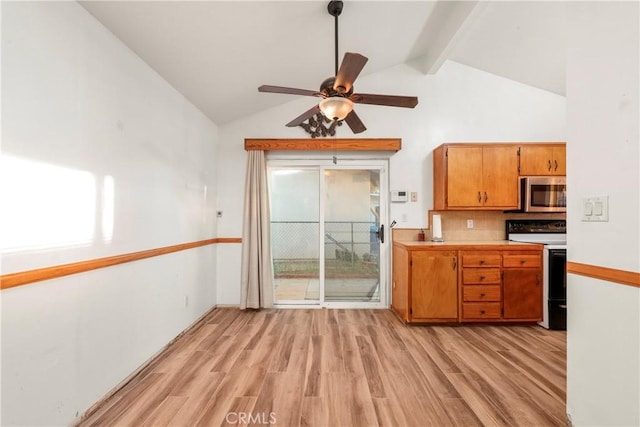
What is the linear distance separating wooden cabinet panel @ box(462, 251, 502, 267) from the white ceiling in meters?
2.35

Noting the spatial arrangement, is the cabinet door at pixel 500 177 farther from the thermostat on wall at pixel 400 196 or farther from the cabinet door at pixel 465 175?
the thermostat on wall at pixel 400 196

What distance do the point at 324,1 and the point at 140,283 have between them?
2676 mm

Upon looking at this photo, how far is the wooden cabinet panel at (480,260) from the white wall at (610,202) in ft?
5.19

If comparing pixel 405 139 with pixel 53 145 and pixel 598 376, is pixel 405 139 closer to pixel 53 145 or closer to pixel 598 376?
pixel 598 376

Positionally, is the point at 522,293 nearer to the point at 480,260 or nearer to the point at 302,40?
the point at 480,260

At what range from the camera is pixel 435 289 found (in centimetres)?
308

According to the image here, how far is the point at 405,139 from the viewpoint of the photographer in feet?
12.2

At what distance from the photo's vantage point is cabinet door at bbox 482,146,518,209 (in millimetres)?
3303

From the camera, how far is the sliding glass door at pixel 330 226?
3803mm

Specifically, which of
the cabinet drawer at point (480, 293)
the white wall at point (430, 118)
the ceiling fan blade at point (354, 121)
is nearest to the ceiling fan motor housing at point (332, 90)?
the ceiling fan blade at point (354, 121)

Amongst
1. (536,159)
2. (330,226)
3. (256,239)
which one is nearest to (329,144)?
(330,226)

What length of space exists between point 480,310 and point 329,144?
8.84 ft

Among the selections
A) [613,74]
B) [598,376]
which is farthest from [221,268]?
[613,74]

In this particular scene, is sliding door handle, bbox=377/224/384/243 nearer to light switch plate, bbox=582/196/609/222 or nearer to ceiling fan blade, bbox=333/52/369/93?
ceiling fan blade, bbox=333/52/369/93
